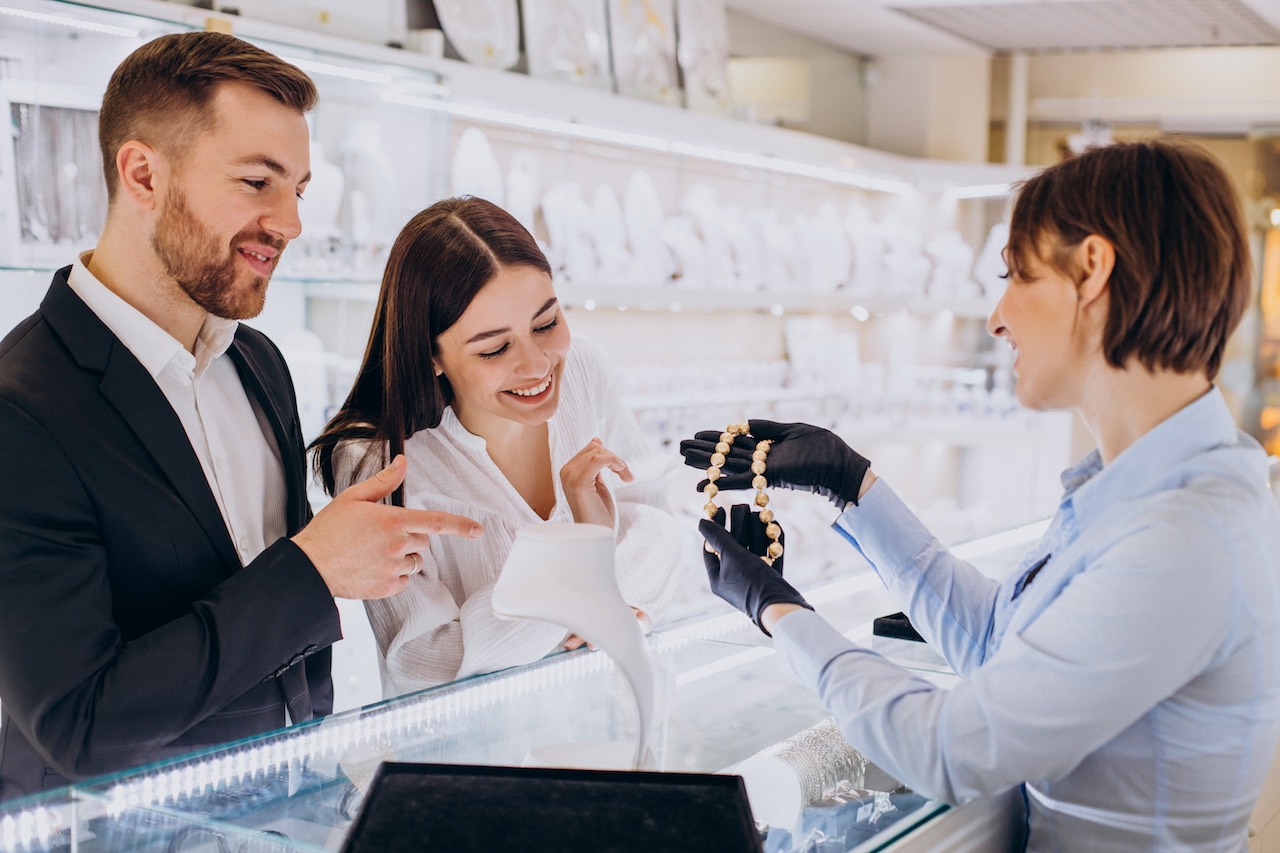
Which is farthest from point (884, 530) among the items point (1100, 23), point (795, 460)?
point (1100, 23)

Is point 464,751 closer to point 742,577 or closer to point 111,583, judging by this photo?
point 742,577

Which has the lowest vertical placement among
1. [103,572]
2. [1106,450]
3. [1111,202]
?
[103,572]

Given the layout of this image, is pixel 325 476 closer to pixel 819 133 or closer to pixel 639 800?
pixel 639 800

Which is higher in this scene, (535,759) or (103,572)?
(103,572)

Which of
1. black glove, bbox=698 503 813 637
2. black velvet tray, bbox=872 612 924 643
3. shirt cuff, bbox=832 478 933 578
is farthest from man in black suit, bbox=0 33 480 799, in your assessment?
black velvet tray, bbox=872 612 924 643

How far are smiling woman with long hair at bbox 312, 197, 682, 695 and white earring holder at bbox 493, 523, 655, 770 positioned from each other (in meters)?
0.51

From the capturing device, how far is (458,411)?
2004 millimetres

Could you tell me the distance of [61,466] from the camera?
1397 millimetres

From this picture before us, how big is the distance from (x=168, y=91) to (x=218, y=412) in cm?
44

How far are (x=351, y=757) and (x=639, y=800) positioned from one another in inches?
14.9

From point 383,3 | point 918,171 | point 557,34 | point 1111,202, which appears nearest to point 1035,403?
point 1111,202

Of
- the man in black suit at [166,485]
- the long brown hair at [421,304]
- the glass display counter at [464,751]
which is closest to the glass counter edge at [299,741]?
the glass display counter at [464,751]

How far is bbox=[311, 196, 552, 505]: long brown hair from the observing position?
1.87 meters

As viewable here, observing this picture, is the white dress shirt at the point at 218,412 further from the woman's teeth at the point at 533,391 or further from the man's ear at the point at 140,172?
the woman's teeth at the point at 533,391
